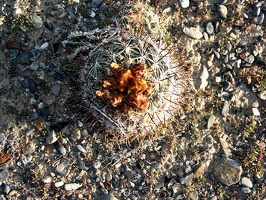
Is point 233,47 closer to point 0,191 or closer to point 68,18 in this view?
point 68,18

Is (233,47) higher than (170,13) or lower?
lower

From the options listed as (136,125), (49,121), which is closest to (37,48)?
(49,121)

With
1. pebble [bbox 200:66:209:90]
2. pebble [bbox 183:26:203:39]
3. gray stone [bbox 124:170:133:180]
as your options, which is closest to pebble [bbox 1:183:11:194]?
gray stone [bbox 124:170:133:180]

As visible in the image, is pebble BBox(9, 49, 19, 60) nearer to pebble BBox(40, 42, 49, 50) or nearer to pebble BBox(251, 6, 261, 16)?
pebble BBox(40, 42, 49, 50)

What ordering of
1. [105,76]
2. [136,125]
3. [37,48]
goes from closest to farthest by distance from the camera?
[105,76], [136,125], [37,48]

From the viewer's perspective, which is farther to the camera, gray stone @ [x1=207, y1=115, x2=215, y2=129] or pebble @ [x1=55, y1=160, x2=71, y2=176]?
gray stone @ [x1=207, y1=115, x2=215, y2=129]

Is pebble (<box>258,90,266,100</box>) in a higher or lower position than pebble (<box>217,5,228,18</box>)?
lower
